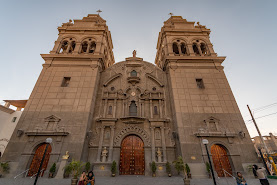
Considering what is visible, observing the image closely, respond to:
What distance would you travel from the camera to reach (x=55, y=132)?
44.1ft

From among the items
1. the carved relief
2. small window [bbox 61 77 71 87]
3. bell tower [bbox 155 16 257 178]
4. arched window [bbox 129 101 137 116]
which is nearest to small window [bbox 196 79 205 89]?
bell tower [bbox 155 16 257 178]

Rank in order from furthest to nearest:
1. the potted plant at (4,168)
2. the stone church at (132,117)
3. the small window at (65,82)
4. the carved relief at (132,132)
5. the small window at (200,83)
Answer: the small window at (200,83) < the small window at (65,82) < the carved relief at (132,132) < the stone church at (132,117) < the potted plant at (4,168)

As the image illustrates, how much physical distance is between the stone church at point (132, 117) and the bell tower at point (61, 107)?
0.09 metres

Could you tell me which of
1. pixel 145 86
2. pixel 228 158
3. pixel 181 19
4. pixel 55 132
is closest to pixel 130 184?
pixel 55 132

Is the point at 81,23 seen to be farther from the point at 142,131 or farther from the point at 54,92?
the point at 142,131

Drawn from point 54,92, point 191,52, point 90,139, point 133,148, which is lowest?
point 133,148

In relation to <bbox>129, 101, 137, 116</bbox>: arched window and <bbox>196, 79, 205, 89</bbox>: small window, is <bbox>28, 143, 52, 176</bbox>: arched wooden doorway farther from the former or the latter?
<bbox>196, 79, 205, 89</bbox>: small window

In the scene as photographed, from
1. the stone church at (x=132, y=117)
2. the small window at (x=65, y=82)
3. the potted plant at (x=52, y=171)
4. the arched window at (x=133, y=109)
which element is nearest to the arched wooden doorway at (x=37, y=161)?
the stone church at (x=132, y=117)

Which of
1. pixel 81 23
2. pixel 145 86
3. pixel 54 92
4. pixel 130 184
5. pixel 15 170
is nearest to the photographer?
pixel 130 184

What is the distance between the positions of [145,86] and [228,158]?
12522mm

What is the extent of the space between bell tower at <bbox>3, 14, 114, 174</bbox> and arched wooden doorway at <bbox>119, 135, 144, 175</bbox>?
4.06 metres

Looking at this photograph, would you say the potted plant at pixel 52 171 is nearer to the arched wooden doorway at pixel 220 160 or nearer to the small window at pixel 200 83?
the arched wooden doorway at pixel 220 160

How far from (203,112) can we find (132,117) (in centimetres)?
851

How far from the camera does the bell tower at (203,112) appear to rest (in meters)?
13.2
